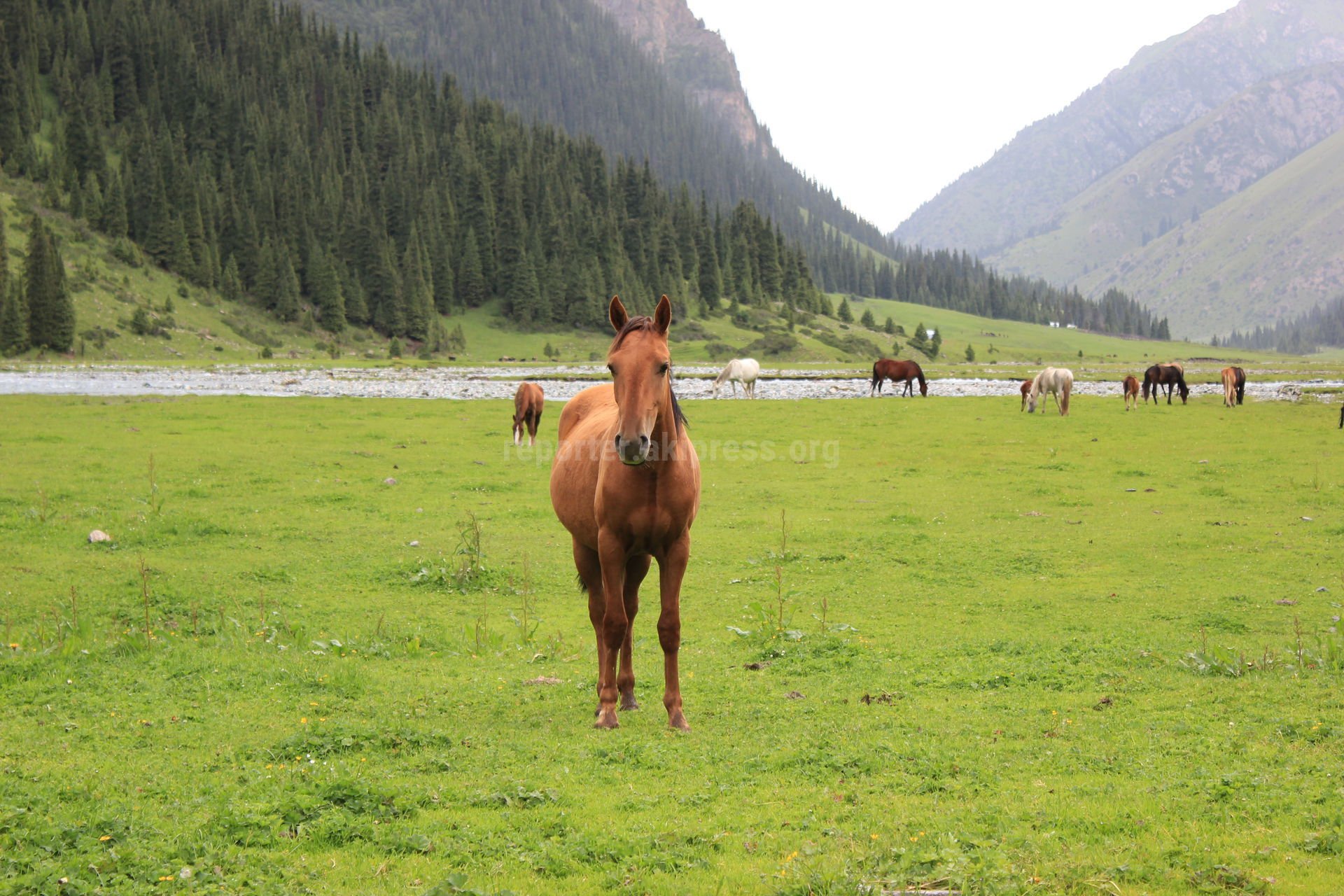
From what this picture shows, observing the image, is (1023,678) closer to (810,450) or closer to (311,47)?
(810,450)

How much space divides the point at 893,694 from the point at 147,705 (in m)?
7.41

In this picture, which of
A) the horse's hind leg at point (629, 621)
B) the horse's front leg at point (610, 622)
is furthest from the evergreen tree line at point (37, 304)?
the horse's front leg at point (610, 622)

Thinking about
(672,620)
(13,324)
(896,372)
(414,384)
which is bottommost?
(672,620)

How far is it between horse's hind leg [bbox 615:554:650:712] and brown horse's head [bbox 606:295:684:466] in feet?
5.31

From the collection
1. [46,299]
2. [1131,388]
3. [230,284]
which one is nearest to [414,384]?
[46,299]

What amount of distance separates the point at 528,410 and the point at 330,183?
104 m

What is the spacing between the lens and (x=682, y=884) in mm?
5297

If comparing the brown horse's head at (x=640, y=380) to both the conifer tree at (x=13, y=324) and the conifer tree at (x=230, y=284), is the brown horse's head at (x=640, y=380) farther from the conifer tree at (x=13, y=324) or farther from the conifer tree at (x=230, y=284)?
the conifer tree at (x=230, y=284)

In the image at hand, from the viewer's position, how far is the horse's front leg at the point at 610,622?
825cm

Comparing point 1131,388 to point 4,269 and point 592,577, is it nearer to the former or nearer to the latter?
point 592,577

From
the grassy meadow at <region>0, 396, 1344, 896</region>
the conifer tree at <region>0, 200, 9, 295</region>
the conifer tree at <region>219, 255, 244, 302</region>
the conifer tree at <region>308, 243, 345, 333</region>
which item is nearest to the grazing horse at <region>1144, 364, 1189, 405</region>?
the grassy meadow at <region>0, 396, 1344, 896</region>

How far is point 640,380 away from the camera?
734 cm

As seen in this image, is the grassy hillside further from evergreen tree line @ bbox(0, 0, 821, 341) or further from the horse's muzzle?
the horse's muzzle

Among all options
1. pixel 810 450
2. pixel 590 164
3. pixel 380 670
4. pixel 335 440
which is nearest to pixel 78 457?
pixel 335 440
